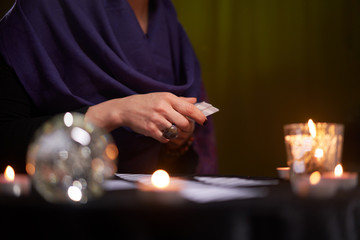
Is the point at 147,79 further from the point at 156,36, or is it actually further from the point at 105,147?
the point at 105,147

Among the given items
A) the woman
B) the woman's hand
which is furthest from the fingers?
the woman

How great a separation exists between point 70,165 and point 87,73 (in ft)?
2.07

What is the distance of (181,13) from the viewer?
2.34m

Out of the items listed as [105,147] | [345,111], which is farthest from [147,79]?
[345,111]

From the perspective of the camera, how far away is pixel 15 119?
97 centimetres

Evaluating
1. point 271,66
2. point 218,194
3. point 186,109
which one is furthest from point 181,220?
point 271,66

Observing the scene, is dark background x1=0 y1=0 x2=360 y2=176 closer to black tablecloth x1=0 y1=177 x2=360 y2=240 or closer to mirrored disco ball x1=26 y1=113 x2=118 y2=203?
mirrored disco ball x1=26 y1=113 x2=118 y2=203

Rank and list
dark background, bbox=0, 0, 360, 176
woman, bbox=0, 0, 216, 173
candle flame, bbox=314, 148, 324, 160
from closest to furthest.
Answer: candle flame, bbox=314, 148, 324, 160
woman, bbox=0, 0, 216, 173
dark background, bbox=0, 0, 360, 176

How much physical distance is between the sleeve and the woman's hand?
71 mm

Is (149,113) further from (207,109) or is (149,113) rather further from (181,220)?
(181,220)

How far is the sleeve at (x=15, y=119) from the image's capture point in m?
0.89

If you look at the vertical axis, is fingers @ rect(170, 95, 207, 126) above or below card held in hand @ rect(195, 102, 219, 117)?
below

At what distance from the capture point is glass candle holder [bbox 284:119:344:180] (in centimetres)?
61

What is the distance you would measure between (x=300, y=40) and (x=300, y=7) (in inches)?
7.8
